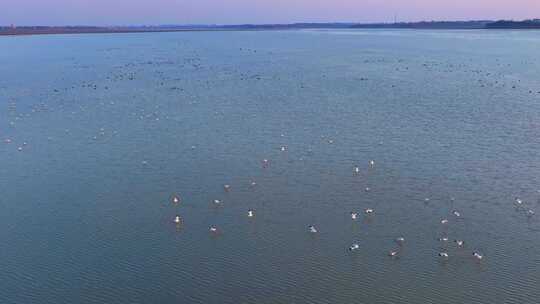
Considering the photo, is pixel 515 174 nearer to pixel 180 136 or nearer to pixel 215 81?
pixel 180 136

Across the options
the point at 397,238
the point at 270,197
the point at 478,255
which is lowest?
the point at 478,255

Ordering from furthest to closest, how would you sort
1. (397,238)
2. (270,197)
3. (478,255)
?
1. (270,197)
2. (397,238)
3. (478,255)

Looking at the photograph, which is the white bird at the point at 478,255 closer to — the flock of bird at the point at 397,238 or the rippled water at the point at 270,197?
the flock of bird at the point at 397,238

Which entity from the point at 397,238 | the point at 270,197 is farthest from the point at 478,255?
the point at 270,197

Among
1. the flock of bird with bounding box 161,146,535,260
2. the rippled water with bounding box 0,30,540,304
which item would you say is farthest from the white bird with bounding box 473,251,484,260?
the rippled water with bounding box 0,30,540,304

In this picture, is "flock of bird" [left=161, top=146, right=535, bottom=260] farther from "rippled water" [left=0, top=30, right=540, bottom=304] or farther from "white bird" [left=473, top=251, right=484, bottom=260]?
"rippled water" [left=0, top=30, right=540, bottom=304]

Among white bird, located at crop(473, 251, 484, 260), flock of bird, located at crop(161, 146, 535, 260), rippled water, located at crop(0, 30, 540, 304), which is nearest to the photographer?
rippled water, located at crop(0, 30, 540, 304)

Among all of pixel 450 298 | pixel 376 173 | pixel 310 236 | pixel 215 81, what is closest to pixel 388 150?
pixel 376 173

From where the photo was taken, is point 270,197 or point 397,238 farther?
point 270,197

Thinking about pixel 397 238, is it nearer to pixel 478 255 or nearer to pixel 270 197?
pixel 478 255
